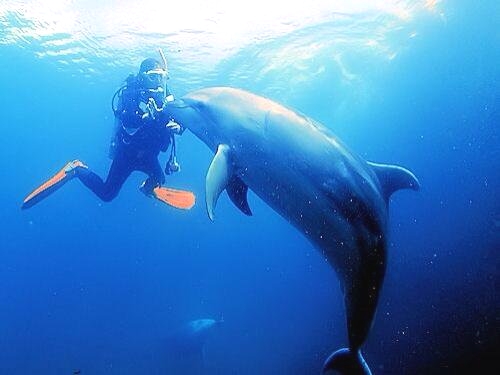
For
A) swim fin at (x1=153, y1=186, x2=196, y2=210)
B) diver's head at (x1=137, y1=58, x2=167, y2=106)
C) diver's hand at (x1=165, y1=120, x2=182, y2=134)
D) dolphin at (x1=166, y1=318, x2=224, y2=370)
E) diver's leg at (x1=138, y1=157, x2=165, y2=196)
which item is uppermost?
diver's head at (x1=137, y1=58, x2=167, y2=106)

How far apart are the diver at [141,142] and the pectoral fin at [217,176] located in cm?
366

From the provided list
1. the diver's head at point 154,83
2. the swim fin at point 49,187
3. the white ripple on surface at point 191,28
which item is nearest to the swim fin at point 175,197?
the diver's head at point 154,83

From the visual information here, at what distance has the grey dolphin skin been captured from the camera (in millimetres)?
4074

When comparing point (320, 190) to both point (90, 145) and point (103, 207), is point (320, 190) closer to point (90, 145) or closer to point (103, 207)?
point (90, 145)

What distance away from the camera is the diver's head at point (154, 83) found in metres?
8.64

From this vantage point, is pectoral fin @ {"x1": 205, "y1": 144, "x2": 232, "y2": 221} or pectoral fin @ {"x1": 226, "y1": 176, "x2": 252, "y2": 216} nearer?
pectoral fin @ {"x1": 205, "y1": 144, "x2": 232, "y2": 221}

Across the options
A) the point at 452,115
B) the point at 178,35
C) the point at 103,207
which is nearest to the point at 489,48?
the point at 452,115

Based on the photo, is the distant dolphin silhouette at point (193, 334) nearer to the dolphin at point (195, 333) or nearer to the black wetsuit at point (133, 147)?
the dolphin at point (195, 333)

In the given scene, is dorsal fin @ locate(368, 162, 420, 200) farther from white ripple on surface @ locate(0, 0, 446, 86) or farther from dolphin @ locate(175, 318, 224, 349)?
dolphin @ locate(175, 318, 224, 349)

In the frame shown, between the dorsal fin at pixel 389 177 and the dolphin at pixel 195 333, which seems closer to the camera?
the dorsal fin at pixel 389 177

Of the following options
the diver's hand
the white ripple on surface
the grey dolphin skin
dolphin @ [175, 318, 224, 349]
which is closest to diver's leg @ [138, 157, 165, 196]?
the diver's hand

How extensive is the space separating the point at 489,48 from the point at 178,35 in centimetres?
3527

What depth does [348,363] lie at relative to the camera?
466 cm

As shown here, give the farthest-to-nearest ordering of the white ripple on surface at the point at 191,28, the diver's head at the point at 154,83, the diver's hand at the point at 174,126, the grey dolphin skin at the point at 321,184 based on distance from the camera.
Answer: the white ripple on surface at the point at 191,28, the diver's head at the point at 154,83, the diver's hand at the point at 174,126, the grey dolphin skin at the point at 321,184
